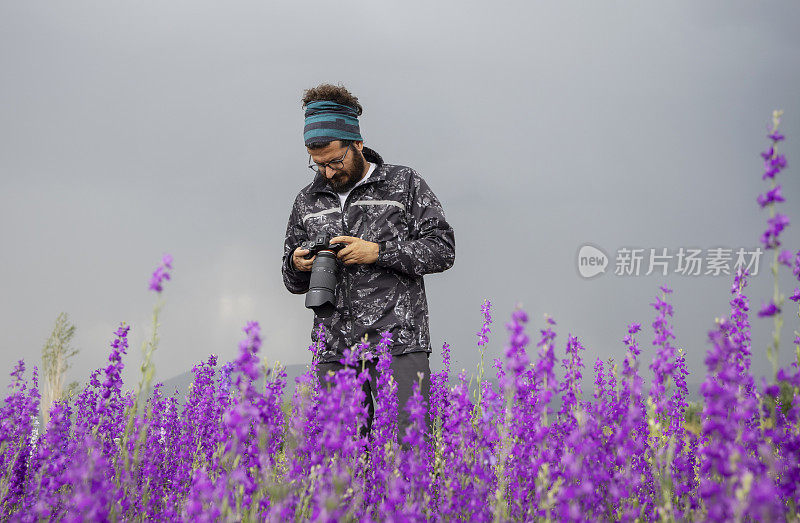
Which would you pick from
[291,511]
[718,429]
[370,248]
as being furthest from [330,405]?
[370,248]

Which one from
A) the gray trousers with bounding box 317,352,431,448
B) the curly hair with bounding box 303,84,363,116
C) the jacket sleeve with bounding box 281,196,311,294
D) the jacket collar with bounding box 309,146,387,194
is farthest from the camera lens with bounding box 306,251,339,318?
the curly hair with bounding box 303,84,363,116

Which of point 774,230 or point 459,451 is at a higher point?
point 774,230

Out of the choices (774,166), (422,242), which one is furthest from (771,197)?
(422,242)

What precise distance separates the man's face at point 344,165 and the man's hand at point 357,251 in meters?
0.51

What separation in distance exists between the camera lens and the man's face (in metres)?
0.58

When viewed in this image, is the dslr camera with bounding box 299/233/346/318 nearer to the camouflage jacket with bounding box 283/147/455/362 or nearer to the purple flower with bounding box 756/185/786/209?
the camouflage jacket with bounding box 283/147/455/362

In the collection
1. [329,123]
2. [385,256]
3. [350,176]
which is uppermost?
[329,123]

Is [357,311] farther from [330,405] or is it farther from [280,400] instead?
[330,405]

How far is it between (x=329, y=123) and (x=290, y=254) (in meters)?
0.96

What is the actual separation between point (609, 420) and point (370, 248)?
5.30 ft

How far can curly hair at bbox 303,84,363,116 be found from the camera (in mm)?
4039

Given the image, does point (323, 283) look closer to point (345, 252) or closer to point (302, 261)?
point (345, 252)

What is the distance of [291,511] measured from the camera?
82.4 inches

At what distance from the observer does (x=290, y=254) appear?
4.28 metres
